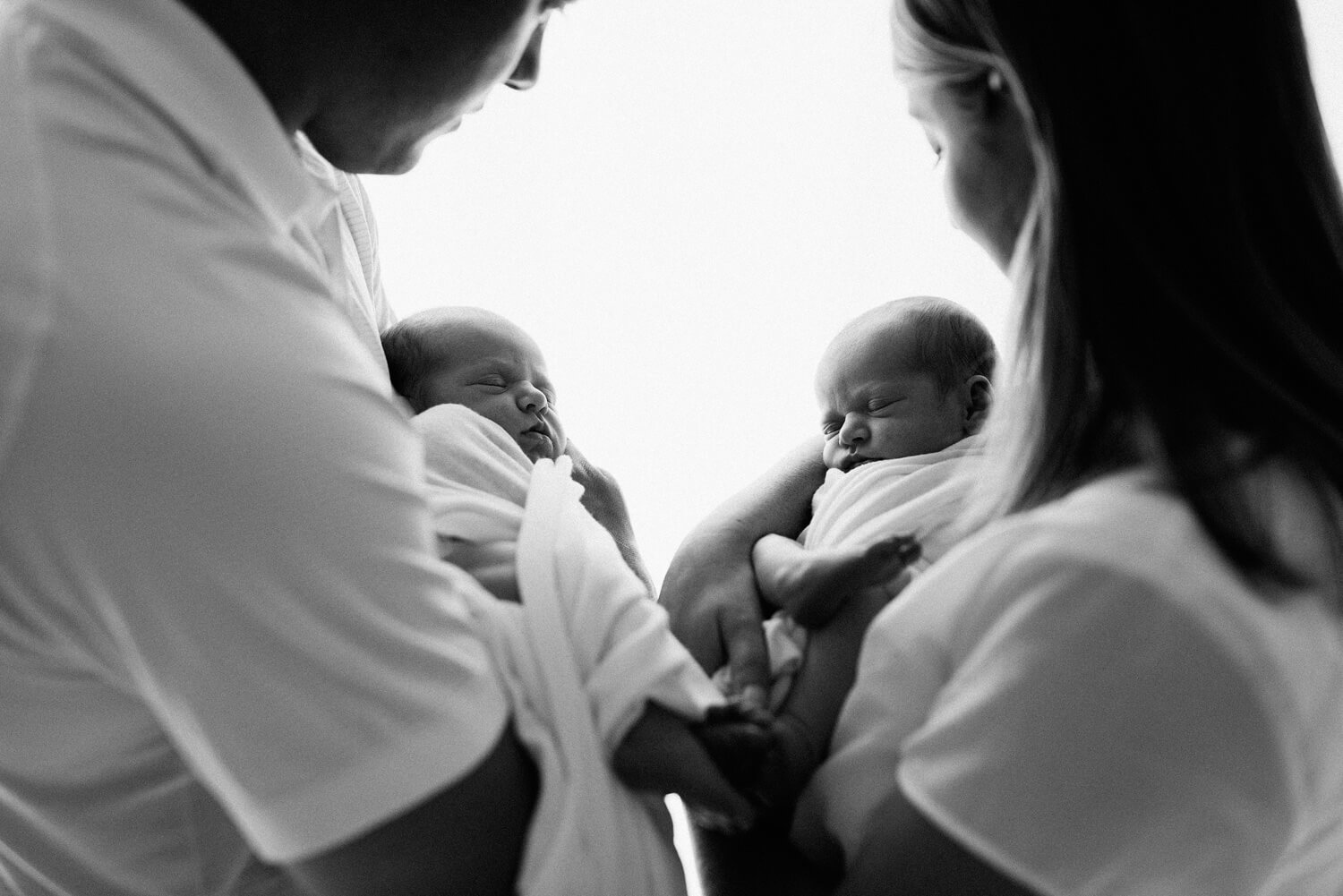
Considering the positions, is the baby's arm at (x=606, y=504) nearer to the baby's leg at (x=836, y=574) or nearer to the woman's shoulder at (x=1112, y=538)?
the baby's leg at (x=836, y=574)

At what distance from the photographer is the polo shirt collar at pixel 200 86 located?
2.81 feet

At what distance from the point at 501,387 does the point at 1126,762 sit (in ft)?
3.14

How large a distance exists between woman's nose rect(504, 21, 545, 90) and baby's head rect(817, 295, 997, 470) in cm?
54

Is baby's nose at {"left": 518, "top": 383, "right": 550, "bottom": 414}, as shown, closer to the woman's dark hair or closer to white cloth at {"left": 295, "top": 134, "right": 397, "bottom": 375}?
white cloth at {"left": 295, "top": 134, "right": 397, "bottom": 375}

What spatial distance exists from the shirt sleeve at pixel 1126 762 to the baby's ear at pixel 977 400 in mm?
729

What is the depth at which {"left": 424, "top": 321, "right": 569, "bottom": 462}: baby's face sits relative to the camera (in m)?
1.55

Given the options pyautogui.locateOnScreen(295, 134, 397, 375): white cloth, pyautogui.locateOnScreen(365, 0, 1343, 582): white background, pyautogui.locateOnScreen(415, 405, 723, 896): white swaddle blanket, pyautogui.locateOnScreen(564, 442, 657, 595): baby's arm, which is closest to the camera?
pyautogui.locateOnScreen(415, 405, 723, 896): white swaddle blanket

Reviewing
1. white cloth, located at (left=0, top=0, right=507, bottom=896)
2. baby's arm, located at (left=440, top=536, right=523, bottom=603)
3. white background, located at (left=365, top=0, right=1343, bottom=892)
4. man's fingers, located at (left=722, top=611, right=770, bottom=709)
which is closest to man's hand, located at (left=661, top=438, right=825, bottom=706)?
man's fingers, located at (left=722, top=611, right=770, bottom=709)

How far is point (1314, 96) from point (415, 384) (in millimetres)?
1002

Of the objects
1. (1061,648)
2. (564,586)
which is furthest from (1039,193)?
(564,586)

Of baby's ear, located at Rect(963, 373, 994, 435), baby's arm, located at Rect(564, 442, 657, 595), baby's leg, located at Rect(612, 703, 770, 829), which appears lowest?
baby's arm, located at Rect(564, 442, 657, 595)

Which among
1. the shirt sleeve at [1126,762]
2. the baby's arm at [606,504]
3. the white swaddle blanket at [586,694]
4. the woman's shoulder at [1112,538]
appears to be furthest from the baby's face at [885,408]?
the shirt sleeve at [1126,762]

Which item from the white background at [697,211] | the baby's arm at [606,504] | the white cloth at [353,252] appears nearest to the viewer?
the white cloth at [353,252]

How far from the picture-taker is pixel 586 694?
3.27 ft
